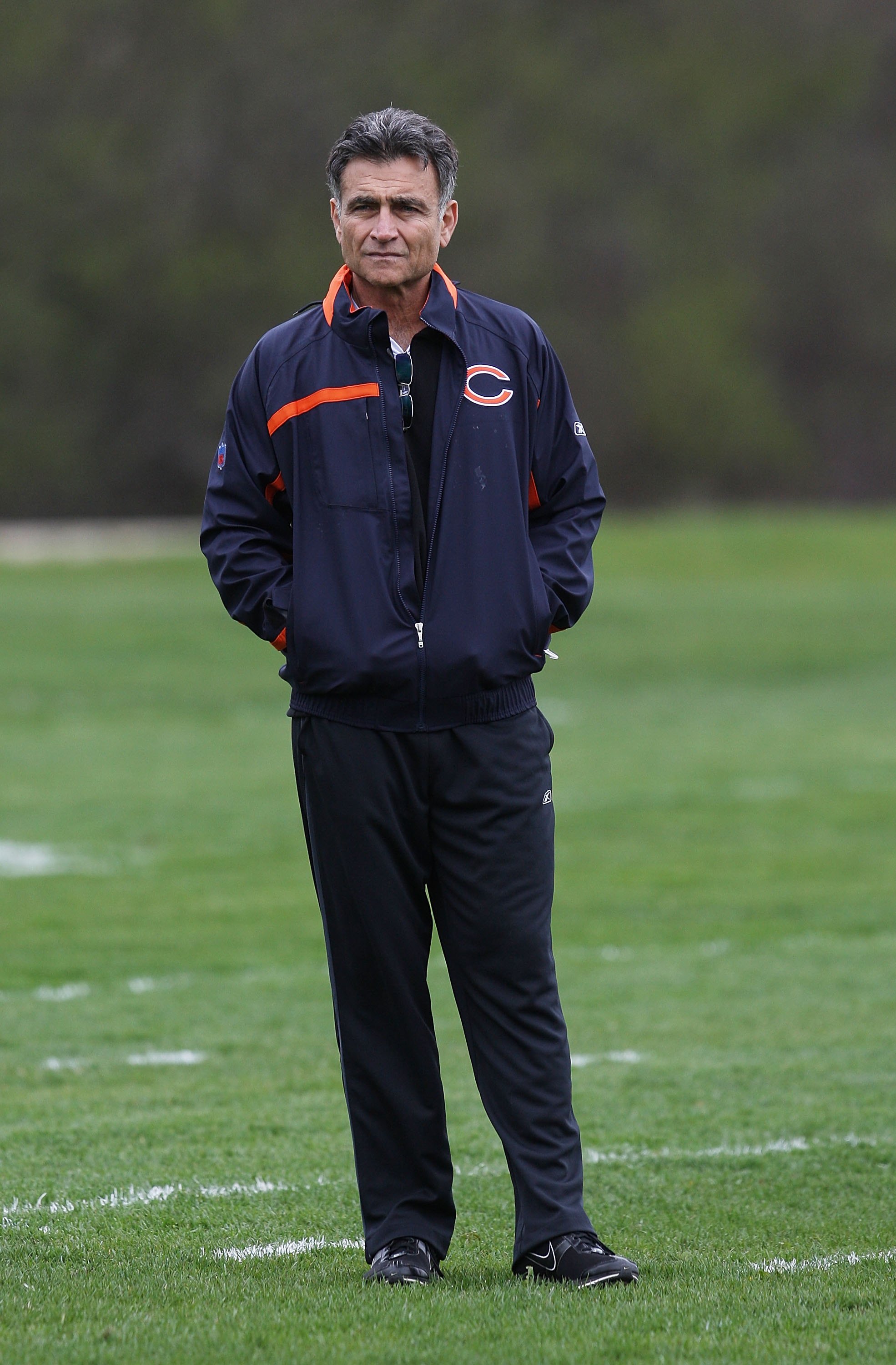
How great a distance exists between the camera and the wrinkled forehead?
11.5 ft

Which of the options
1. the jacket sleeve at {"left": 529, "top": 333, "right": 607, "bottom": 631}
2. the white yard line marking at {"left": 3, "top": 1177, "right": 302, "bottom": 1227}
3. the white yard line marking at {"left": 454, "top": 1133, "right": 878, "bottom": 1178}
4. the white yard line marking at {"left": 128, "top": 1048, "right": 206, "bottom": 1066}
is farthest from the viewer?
the white yard line marking at {"left": 128, "top": 1048, "right": 206, "bottom": 1066}

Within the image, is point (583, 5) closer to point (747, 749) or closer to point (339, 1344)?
point (747, 749)

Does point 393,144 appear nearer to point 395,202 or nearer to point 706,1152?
point 395,202

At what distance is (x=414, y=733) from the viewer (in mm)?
3477

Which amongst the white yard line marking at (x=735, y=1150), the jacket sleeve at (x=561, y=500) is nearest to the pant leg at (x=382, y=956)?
the jacket sleeve at (x=561, y=500)

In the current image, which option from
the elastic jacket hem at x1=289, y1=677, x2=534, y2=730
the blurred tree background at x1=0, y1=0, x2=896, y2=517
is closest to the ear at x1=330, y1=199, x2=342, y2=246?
the elastic jacket hem at x1=289, y1=677, x2=534, y2=730

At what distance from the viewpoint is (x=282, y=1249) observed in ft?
12.8

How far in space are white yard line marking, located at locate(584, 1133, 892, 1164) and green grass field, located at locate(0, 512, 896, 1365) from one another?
2cm

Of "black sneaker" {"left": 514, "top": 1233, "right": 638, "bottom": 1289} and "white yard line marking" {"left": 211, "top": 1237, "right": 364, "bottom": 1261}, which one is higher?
"black sneaker" {"left": 514, "top": 1233, "right": 638, "bottom": 1289}

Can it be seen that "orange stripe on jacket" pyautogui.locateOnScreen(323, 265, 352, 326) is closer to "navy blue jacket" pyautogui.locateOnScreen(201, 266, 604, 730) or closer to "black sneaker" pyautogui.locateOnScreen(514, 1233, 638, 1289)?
"navy blue jacket" pyautogui.locateOnScreen(201, 266, 604, 730)

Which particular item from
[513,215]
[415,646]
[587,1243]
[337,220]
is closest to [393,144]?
[337,220]

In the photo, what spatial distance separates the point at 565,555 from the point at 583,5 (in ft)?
163

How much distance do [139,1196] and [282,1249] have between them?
65cm

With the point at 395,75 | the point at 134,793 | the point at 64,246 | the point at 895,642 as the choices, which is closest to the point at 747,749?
the point at 134,793
